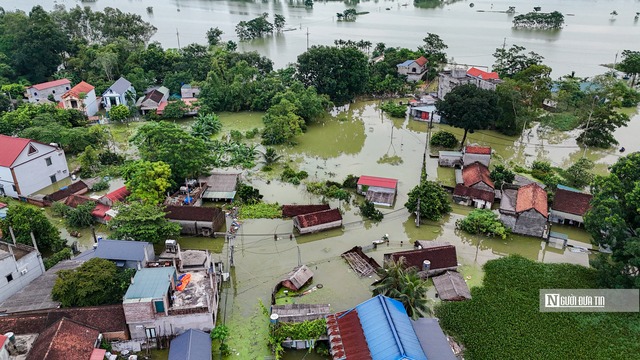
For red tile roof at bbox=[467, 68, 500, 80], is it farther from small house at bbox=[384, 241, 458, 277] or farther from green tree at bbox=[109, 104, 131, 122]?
green tree at bbox=[109, 104, 131, 122]

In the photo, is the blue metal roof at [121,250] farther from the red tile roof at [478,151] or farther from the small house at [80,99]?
the small house at [80,99]

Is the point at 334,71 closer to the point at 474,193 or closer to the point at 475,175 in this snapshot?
the point at 475,175

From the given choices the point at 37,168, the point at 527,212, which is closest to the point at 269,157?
the point at 37,168

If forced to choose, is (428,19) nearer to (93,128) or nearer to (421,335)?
(93,128)

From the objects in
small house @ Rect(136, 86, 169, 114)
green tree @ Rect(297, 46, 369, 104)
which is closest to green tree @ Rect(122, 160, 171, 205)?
small house @ Rect(136, 86, 169, 114)

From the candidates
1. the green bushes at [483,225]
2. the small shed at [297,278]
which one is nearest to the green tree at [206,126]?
the small shed at [297,278]

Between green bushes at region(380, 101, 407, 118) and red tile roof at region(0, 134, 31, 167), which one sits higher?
red tile roof at region(0, 134, 31, 167)

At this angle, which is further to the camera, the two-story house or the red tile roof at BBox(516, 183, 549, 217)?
the red tile roof at BBox(516, 183, 549, 217)
